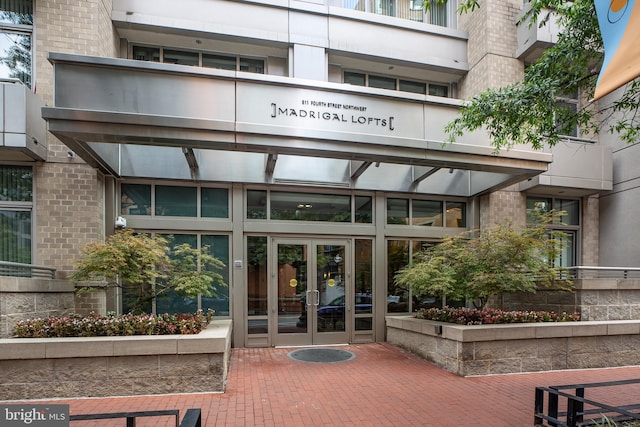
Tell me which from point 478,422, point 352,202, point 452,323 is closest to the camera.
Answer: point 478,422

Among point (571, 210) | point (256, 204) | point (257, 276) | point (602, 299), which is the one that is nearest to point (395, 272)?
point (257, 276)

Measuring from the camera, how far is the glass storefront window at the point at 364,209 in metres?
9.53

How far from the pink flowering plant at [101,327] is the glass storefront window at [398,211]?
5533 millimetres

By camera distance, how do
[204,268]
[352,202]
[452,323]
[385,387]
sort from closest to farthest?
[385,387] → [452,323] → [204,268] → [352,202]

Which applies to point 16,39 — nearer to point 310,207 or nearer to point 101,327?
point 101,327

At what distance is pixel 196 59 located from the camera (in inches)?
373

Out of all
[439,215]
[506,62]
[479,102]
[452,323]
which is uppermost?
[506,62]

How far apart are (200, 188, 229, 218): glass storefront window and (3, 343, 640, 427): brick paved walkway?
3363 mm

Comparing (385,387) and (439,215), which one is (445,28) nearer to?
(439,215)

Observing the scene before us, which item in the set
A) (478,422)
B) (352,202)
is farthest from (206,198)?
(478,422)

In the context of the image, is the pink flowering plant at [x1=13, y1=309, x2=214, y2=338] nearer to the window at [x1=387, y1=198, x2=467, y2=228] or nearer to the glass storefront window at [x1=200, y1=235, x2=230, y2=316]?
the glass storefront window at [x1=200, y1=235, x2=230, y2=316]

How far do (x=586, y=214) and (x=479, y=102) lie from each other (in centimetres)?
739

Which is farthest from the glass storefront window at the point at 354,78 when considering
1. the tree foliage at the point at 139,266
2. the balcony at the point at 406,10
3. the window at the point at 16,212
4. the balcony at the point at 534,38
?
the window at the point at 16,212

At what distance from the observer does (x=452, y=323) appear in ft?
24.3
